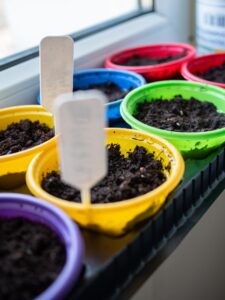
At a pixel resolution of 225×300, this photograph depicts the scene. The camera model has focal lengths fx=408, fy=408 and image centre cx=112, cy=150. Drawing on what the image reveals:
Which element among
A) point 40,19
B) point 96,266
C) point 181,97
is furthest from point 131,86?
point 96,266

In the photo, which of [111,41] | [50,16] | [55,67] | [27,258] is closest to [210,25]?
[111,41]

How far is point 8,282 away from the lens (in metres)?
0.52

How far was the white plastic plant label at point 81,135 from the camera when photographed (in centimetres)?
51

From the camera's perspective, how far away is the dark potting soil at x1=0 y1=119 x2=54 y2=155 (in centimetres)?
81

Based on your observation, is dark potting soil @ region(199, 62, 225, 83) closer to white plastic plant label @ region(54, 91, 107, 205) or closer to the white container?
the white container

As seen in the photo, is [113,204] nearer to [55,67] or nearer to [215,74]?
[55,67]

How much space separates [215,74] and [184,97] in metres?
0.18

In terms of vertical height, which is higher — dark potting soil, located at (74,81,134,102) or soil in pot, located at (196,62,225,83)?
soil in pot, located at (196,62,225,83)

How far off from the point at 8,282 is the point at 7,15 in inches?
30.1

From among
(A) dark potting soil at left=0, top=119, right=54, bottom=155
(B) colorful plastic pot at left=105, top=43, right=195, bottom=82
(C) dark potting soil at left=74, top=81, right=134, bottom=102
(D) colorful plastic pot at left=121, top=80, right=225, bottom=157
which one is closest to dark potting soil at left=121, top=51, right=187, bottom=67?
(B) colorful plastic pot at left=105, top=43, right=195, bottom=82

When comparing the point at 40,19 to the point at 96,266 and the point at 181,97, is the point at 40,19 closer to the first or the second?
the point at 181,97

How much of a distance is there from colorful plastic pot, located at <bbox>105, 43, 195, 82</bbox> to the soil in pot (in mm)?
63

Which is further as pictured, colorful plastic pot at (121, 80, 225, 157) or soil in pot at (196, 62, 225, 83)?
soil in pot at (196, 62, 225, 83)

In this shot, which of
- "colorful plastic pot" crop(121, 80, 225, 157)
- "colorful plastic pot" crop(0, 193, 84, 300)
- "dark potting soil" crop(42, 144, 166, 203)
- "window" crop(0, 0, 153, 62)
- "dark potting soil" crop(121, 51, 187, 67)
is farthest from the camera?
"dark potting soil" crop(121, 51, 187, 67)
